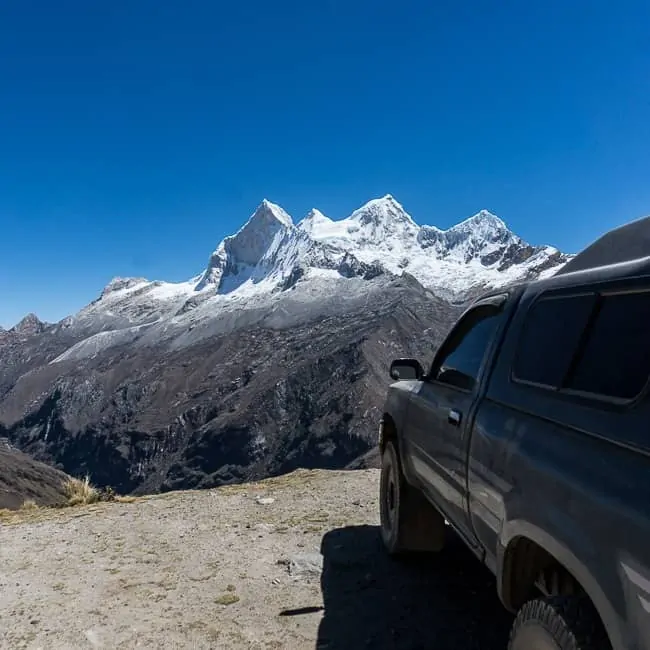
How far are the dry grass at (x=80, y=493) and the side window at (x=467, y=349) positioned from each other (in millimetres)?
6843

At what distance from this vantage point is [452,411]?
3559 millimetres

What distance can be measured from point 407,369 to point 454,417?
61.7 inches

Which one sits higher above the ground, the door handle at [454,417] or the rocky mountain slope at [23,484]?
the door handle at [454,417]

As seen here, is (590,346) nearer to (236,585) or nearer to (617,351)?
(617,351)

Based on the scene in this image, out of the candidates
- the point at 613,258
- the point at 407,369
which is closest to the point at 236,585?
the point at 407,369

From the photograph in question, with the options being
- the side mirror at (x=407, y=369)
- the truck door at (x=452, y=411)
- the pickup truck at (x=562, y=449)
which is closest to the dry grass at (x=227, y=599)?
the truck door at (x=452, y=411)

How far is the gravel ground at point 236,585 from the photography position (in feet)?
13.8

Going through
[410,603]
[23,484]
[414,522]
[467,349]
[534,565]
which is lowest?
[23,484]

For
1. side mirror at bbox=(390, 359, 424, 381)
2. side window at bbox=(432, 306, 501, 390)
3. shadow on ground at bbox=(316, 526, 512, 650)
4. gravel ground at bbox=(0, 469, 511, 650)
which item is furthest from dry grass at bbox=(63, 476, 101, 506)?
side window at bbox=(432, 306, 501, 390)

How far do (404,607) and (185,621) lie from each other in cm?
165

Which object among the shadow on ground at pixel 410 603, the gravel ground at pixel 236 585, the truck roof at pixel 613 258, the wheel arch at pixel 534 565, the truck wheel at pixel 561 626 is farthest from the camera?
the gravel ground at pixel 236 585

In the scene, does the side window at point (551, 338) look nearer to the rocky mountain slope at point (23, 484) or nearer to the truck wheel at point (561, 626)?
the truck wheel at point (561, 626)

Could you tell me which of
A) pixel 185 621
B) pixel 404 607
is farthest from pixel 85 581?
pixel 404 607

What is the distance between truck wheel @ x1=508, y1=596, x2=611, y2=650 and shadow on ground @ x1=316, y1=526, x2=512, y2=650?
69.7 inches
